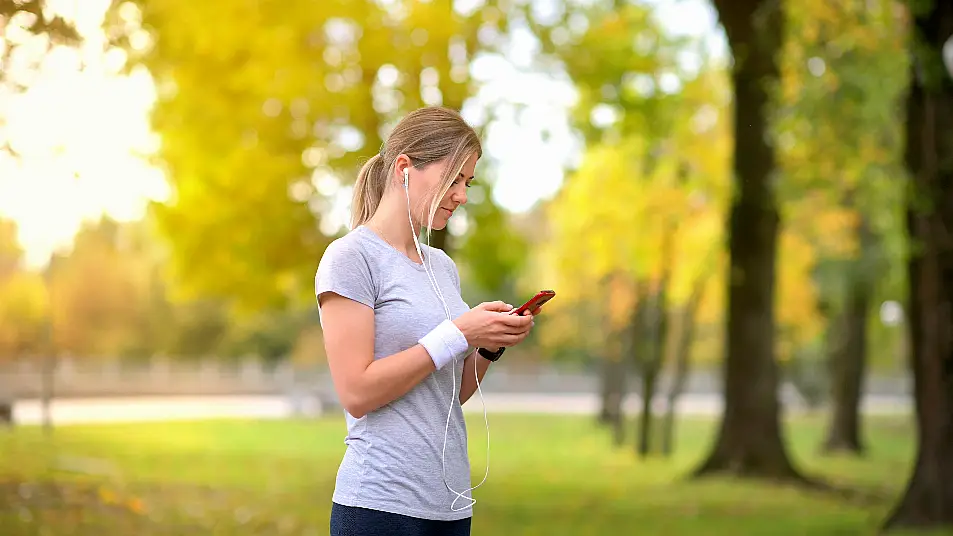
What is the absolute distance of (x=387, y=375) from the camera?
6.99 feet

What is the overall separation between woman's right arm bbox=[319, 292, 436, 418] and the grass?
6.75 metres

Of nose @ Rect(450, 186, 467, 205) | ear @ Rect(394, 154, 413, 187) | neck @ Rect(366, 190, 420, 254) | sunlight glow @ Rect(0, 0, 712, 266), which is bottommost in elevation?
neck @ Rect(366, 190, 420, 254)

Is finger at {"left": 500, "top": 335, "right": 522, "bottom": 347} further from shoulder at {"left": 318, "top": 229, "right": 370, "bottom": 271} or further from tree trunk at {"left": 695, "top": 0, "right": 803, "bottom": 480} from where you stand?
tree trunk at {"left": 695, "top": 0, "right": 803, "bottom": 480}

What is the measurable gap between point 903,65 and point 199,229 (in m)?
7.53

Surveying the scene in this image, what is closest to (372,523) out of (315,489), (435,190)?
(435,190)

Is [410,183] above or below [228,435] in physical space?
above

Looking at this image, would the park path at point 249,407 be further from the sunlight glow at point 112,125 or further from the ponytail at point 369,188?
the ponytail at point 369,188

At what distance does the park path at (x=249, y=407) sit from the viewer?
26953 millimetres

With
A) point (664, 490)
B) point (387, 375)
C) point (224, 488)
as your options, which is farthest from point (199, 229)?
point (387, 375)

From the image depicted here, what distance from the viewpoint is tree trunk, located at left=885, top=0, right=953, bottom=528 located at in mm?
8211

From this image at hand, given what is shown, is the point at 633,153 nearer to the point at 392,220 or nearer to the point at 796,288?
the point at 796,288

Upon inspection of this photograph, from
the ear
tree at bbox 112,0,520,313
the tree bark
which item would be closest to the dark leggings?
the ear

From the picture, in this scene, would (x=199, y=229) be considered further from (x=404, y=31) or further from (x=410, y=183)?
(x=410, y=183)

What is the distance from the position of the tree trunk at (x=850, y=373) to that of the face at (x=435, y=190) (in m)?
17.2
